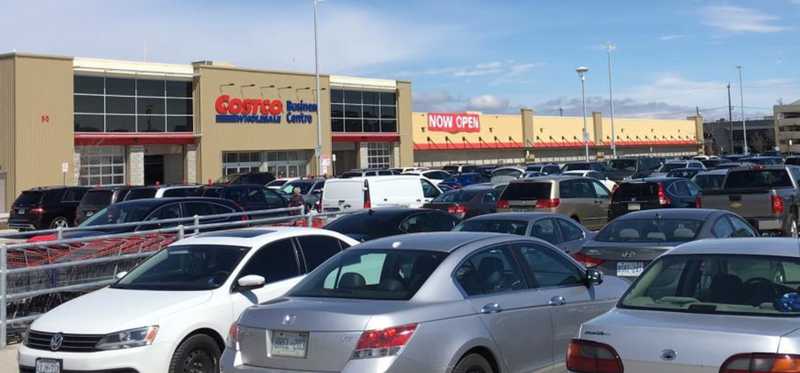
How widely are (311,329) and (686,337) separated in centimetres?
250

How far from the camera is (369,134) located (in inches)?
2537

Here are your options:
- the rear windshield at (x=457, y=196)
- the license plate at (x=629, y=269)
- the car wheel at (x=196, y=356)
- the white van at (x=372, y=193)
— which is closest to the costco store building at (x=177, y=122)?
the white van at (x=372, y=193)

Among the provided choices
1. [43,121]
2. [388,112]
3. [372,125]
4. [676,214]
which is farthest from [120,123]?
[676,214]

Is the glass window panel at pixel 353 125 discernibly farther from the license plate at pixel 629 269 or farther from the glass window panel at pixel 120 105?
the license plate at pixel 629 269

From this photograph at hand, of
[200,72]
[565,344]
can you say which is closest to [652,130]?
[200,72]

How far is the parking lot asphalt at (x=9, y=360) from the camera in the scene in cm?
926

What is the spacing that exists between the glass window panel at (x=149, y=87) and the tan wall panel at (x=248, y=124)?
2496 mm

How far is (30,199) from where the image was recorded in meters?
29.6

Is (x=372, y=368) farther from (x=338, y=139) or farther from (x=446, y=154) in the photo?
(x=446, y=154)

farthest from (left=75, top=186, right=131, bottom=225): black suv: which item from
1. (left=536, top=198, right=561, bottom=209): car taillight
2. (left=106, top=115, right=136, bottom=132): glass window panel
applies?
(left=106, top=115, right=136, bottom=132): glass window panel

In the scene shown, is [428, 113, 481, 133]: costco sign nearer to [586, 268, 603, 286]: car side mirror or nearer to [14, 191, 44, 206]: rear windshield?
[14, 191, 44, 206]: rear windshield

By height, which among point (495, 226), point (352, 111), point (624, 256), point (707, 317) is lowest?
point (707, 317)

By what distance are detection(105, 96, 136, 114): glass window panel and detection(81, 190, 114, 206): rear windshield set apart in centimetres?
2499

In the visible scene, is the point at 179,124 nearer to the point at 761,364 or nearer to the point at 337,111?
the point at 337,111
